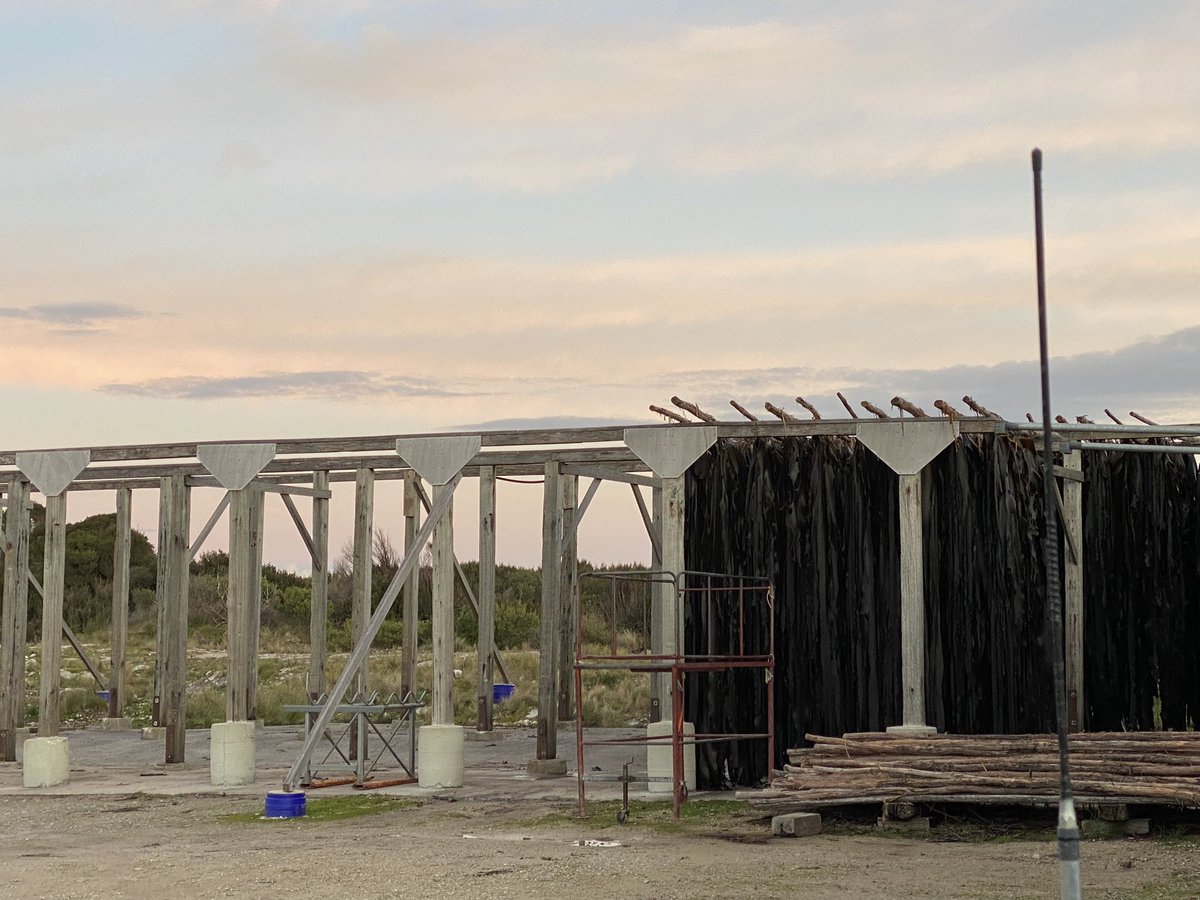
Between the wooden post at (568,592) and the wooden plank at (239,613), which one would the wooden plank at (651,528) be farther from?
the wooden plank at (239,613)

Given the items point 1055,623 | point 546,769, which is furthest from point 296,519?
point 1055,623

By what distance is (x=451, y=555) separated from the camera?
17906 mm

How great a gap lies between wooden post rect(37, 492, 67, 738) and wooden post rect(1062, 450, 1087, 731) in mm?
12336

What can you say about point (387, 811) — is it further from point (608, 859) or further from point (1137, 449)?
point (1137, 449)

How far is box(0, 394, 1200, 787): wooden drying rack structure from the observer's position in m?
17.1

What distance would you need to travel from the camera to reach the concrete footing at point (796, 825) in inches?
546

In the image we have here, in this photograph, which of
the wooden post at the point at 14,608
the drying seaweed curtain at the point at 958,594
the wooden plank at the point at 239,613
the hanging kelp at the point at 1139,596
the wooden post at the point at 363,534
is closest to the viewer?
the drying seaweed curtain at the point at 958,594

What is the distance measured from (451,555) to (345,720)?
473 inches

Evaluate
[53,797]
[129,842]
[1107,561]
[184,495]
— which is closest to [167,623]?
[184,495]

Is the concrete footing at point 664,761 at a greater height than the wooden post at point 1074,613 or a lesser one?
lesser

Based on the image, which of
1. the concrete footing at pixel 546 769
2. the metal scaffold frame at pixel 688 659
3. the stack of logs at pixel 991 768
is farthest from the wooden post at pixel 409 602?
the stack of logs at pixel 991 768

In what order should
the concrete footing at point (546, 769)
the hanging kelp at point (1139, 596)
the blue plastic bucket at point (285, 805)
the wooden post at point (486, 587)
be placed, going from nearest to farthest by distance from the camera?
the blue plastic bucket at point (285, 805) < the hanging kelp at point (1139, 596) < the concrete footing at point (546, 769) < the wooden post at point (486, 587)

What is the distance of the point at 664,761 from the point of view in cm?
1686

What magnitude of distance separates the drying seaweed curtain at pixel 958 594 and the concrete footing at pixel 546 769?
2.63 m
